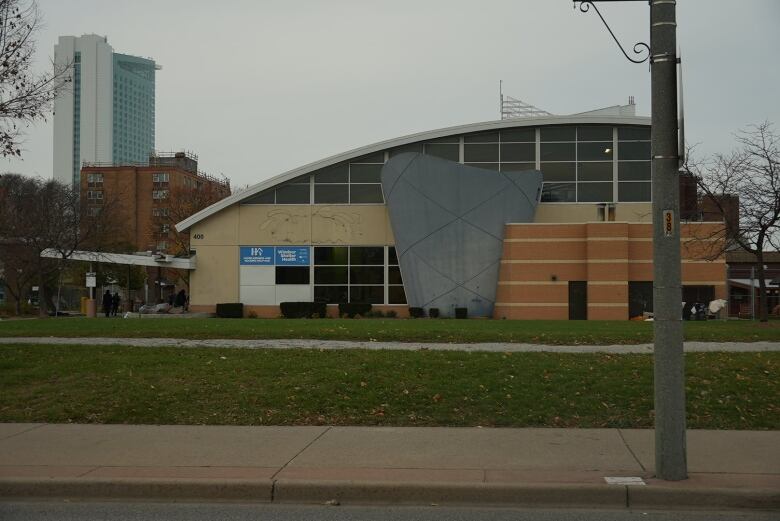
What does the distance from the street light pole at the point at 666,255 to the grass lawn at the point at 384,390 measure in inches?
108

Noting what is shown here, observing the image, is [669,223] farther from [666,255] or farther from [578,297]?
[578,297]

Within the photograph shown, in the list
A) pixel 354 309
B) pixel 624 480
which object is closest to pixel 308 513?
pixel 624 480

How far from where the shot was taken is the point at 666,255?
289 inches

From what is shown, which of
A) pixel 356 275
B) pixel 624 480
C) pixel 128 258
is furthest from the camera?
pixel 128 258

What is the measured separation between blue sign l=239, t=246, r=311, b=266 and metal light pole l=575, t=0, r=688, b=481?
129 feet

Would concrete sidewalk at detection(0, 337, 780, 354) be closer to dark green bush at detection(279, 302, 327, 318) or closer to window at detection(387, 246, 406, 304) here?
dark green bush at detection(279, 302, 327, 318)

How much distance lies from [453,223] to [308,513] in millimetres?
35530

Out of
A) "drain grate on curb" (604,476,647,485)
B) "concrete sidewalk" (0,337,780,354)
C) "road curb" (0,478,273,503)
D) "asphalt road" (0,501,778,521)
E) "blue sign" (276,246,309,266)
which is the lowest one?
"asphalt road" (0,501,778,521)

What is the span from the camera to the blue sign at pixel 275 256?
4606 cm

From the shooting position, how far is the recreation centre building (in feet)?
135

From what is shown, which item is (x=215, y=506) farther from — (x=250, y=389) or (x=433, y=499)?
(x=250, y=389)

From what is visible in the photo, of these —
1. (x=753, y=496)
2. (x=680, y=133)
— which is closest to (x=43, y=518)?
(x=753, y=496)

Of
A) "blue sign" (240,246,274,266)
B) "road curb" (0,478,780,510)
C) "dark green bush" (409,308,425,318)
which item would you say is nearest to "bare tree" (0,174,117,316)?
"blue sign" (240,246,274,266)

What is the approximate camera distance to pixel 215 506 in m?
6.98
